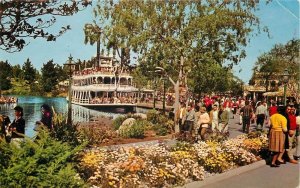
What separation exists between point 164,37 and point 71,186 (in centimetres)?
1137

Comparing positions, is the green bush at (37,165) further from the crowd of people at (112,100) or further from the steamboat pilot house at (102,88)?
the crowd of people at (112,100)

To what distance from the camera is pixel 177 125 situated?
17.4 metres

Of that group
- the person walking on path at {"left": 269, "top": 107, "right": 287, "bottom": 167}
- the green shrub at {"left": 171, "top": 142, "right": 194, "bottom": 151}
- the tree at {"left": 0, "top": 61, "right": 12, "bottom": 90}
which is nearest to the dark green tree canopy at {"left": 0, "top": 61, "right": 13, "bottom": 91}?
the tree at {"left": 0, "top": 61, "right": 12, "bottom": 90}

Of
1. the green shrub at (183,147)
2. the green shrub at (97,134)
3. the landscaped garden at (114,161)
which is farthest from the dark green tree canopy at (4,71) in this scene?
the green shrub at (183,147)

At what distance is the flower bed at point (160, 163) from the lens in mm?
6695

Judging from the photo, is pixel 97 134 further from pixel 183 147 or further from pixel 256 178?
pixel 256 178

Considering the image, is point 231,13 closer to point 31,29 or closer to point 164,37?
point 164,37

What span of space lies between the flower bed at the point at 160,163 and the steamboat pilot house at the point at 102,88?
61.9 feet

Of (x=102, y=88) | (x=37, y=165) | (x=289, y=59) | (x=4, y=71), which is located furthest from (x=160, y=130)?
(x=289, y=59)

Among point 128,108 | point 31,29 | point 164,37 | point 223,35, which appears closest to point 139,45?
point 164,37

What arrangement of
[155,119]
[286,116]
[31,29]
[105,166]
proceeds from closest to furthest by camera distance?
1. [31,29]
2. [105,166]
3. [286,116]
4. [155,119]

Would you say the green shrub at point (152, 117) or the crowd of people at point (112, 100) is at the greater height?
the crowd of people at point (112, 100)

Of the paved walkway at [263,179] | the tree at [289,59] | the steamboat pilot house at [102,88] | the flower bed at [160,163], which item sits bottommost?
the paved walkway at [263,179]

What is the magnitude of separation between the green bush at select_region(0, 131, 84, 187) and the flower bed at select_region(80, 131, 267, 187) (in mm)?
796
